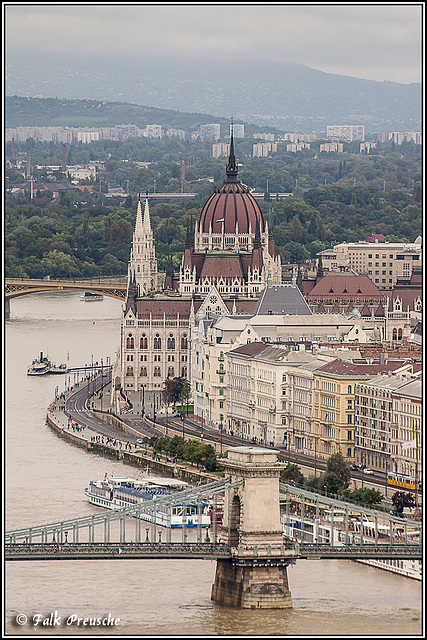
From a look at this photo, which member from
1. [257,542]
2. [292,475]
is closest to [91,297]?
[292,475]

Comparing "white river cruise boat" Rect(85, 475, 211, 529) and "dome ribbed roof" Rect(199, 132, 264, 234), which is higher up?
"dome ribbed roof" Rect(199, 132, 264, 234)

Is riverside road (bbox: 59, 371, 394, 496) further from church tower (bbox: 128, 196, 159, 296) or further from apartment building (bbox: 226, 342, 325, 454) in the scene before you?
church tower (bbox: 128, 196, 159, 296)

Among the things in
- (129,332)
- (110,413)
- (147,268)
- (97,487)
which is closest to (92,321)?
(147,268)

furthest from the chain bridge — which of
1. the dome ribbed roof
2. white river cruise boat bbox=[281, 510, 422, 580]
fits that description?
the dome ribbed roof

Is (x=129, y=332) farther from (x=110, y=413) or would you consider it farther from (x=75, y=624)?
(x=75, y=624)

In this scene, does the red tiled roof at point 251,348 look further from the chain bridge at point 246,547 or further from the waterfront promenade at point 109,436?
the chain bridge at point 246,547

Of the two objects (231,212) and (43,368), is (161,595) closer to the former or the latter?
(43,368)

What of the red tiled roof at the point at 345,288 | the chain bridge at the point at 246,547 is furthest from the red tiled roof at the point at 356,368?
the red tiled roof at the point at 345,288

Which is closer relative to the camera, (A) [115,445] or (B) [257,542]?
(B) [257,542]
